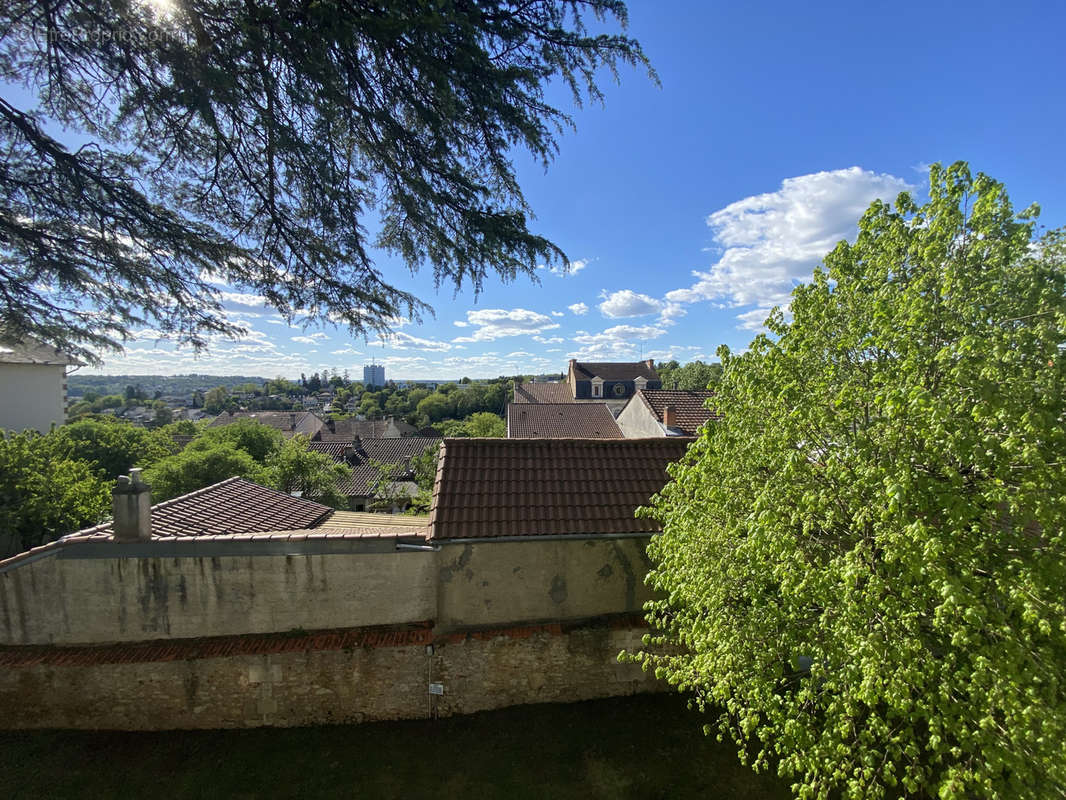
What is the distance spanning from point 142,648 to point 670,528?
27.4 ft

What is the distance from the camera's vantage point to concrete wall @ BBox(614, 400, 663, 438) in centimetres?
1989

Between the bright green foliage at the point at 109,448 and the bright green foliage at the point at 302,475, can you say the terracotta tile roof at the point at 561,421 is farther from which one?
the bright green foliage at the point at 109,448

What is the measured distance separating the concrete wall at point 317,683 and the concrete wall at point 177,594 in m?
0.48

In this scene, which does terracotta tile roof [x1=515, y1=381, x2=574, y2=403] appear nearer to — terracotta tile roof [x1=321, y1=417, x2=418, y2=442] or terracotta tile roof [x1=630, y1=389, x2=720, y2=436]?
terracotta tile roof [x1=321, y1=417, x2=418, y2=442]

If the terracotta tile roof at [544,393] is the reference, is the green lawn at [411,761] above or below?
below

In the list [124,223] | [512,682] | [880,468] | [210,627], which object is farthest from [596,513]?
[124,223]

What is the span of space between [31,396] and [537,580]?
3144cm

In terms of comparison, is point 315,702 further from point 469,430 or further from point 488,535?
point 469,430

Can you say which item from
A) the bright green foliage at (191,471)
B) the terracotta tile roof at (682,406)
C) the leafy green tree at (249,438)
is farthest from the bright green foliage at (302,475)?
the terracotta tile roof at (682,406)

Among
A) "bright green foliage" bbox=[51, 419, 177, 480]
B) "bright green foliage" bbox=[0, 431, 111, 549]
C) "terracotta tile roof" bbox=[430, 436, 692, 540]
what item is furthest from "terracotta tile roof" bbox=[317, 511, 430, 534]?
"bright green foliage" bbox=[51, 419, 177, 480]

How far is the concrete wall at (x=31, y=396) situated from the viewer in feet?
74.0

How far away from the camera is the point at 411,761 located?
6.46 m

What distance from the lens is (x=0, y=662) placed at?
22.1ft

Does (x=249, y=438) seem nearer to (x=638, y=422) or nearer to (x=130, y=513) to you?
(x=130, y=513)
